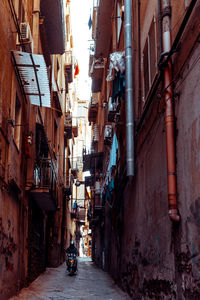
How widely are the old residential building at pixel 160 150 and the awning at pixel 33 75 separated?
7.32 ft

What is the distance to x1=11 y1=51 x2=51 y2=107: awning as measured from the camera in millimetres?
10953

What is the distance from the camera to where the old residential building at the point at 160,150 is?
5961 millimetres

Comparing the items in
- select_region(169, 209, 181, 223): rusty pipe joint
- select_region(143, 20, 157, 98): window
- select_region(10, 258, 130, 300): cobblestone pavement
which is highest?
select_region(143, 20, 157, 98): window

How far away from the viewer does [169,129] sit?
22.8 ft

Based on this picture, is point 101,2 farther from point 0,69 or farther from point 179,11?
point 179,11

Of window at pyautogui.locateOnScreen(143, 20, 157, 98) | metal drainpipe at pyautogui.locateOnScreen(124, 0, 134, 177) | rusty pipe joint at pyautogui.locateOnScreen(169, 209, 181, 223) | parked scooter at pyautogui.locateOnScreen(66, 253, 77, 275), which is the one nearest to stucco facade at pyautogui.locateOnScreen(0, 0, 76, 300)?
parked scooter at pyautogui.locateOnScreen(66, 253, 77, 275)

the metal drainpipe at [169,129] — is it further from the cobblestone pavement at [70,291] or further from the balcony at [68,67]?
the balcony at [68,67]

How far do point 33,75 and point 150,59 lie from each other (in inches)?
140

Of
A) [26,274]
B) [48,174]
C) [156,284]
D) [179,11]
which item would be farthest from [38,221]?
[179,11]

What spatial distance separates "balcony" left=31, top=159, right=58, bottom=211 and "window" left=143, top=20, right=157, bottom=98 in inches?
242

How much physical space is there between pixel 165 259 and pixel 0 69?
5.47 metres

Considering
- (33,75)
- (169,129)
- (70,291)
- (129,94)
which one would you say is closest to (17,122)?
(33,75)

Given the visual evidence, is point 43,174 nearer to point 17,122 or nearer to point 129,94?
point 17,122

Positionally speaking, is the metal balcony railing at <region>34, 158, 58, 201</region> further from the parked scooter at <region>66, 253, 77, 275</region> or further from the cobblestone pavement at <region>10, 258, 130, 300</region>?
the parked scooter at <region>66, 253, 77, 275</region>
